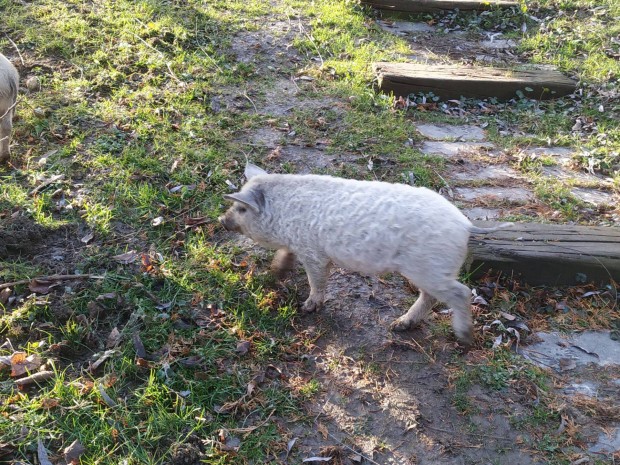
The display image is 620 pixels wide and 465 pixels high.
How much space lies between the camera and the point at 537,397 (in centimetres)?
367

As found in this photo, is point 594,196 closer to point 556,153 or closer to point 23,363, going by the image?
point 556,153

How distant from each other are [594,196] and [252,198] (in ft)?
13.6

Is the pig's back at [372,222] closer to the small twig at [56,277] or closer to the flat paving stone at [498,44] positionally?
the small twig at [56,277]

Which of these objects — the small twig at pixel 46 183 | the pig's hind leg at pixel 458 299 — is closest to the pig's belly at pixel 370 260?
the pig's hind leg at pixel 458 299

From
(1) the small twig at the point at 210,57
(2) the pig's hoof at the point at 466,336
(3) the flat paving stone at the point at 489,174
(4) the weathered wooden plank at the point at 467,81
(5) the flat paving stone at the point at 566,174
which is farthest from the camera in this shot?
(1) the small twig at the point at 210,57

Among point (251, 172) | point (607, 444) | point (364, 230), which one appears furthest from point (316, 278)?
point (607, 444)

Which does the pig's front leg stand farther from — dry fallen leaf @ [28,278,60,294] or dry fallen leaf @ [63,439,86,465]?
dry fallen leaf @ [28,278,60,294]

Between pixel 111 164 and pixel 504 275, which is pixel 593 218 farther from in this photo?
pixel 111 164

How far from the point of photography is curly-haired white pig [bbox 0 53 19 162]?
519cm

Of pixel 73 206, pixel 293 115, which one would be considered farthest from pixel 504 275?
pixel 73 206

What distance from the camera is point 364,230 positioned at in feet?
12.4

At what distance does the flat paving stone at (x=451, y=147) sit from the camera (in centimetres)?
620

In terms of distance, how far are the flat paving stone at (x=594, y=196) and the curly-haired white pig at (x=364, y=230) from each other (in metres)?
2.61

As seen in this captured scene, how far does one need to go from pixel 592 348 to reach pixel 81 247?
184 inches
